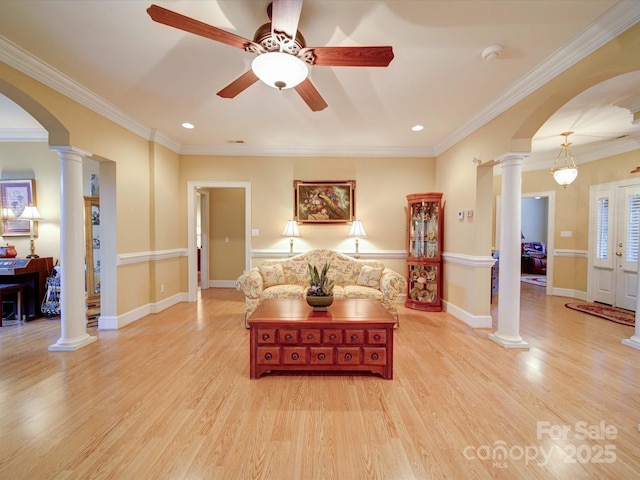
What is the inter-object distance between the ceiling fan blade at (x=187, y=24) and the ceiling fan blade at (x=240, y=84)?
333mm

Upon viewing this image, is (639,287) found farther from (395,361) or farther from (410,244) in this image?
(395,361)

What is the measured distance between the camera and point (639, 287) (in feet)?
10.2

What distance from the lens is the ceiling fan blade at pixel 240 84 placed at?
82.0 inches

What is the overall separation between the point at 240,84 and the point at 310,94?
1.98ft

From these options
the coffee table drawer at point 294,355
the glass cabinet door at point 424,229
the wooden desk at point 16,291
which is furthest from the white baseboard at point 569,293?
the wooden desk at point 16,291

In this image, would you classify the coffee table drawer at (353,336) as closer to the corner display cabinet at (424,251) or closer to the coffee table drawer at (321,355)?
the coffee table drawer at (321,355)

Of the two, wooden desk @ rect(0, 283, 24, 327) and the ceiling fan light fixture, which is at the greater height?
the ceiling fan light fixture

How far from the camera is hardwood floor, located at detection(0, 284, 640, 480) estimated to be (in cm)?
148

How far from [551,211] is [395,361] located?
559cm

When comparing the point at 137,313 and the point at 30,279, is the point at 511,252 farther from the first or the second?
the point at 30,279

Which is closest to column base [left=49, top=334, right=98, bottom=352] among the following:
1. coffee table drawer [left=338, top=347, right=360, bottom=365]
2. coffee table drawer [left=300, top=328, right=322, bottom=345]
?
coffee table drawer [left=300, top=328, right=322, bottom=345]

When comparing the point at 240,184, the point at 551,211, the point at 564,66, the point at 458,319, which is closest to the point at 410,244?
the point at 458,319

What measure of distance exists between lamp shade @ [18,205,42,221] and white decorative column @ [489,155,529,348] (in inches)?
259

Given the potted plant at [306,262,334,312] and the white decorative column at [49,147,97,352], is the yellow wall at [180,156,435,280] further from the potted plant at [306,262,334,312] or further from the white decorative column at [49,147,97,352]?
the potted plant at [306,262,334,312]
